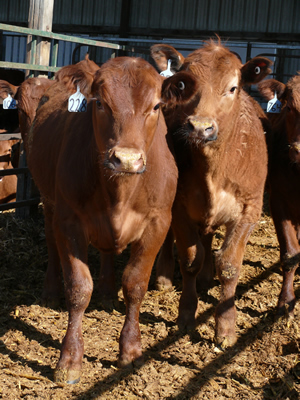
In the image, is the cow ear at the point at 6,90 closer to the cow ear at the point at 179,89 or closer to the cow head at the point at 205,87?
the cow head at the point at 205,87

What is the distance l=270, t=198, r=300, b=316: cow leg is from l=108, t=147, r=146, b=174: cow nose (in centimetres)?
222

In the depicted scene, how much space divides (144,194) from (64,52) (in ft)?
48.4

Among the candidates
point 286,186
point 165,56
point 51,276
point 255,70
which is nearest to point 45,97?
point 165,56

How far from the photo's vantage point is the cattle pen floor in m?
3.63

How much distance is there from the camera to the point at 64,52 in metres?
17.7

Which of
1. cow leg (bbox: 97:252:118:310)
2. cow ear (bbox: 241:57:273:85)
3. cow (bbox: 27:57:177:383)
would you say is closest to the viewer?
cow (bbox: 27:57:177:383)

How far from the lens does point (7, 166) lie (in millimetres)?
7797

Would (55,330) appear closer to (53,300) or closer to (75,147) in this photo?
(53,300)

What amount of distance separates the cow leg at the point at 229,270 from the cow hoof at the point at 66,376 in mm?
1279

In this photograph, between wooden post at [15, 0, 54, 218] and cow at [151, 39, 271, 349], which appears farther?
wooden post at [15, 0, 54, 218]

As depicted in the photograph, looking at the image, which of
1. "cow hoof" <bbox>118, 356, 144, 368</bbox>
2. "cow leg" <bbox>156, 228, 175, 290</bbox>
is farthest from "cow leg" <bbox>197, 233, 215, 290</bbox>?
"cow hoof" <bbox>118, 356, 144, 368</bbox>

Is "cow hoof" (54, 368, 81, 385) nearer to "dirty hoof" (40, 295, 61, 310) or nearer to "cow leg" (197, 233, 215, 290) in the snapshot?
"dirty hoof" (40, 295, 61, 310)

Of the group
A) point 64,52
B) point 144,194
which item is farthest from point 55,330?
point 64,52

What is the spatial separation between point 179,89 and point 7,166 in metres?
4.42
